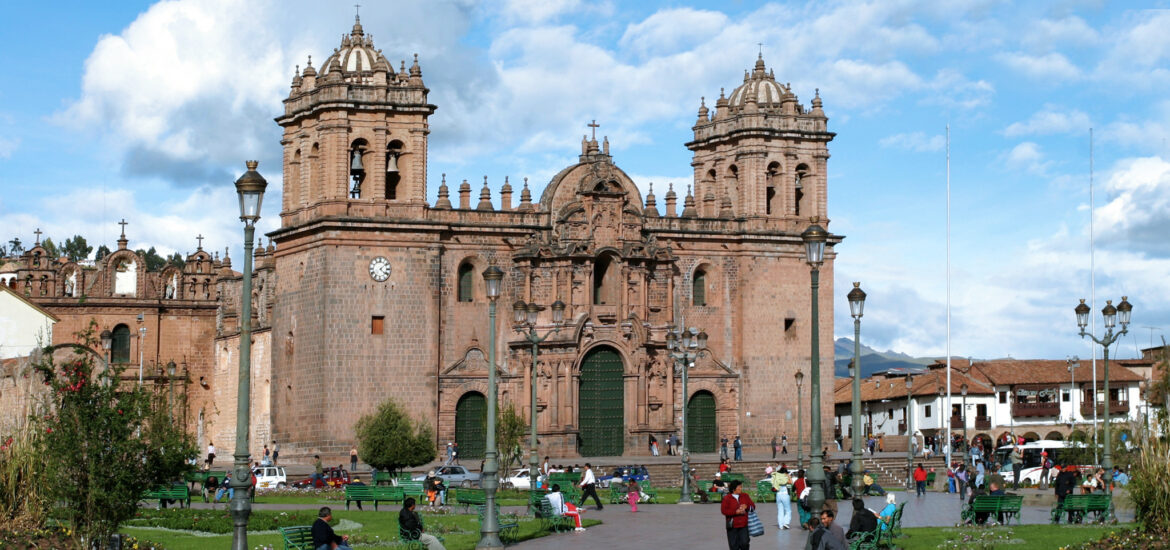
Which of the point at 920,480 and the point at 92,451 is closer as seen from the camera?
the point at 92,451

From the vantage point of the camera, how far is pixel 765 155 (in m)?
64.2

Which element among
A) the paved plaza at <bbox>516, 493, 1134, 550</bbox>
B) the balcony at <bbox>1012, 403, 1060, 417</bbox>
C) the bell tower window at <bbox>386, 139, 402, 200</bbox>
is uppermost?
the bell tower window at <bbox>386, 139, 402, 200</bbox>

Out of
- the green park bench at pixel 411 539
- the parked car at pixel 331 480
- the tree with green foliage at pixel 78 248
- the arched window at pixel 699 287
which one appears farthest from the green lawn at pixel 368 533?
the tree with green foliage at pixel 78 248

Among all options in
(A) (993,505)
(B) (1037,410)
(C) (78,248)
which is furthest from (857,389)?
(C) (78,248)

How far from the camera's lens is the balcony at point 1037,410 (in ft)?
270

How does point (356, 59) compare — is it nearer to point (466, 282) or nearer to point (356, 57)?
point (356, 57)

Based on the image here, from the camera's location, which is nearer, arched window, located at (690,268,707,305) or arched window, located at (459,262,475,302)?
arched window, located at (459,262,475,302)

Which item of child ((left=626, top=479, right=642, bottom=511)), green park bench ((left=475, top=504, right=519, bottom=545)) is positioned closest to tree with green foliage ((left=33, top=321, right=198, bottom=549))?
green park bench ((left=475, top=504, right=519, bottom=545))

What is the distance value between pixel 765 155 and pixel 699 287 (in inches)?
233

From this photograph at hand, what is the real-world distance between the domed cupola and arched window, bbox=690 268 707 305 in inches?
568

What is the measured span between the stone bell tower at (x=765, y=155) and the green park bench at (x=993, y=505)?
3249cm

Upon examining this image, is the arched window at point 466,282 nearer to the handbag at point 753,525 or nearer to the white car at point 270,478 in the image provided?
the white car at point 270,478

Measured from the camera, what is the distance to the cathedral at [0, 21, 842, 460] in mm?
57531

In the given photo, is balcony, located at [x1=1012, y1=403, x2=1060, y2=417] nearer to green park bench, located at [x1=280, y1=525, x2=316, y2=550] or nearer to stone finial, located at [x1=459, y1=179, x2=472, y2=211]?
stone finial, located at [x1=459, y1=179, x2=472, y2=211]
